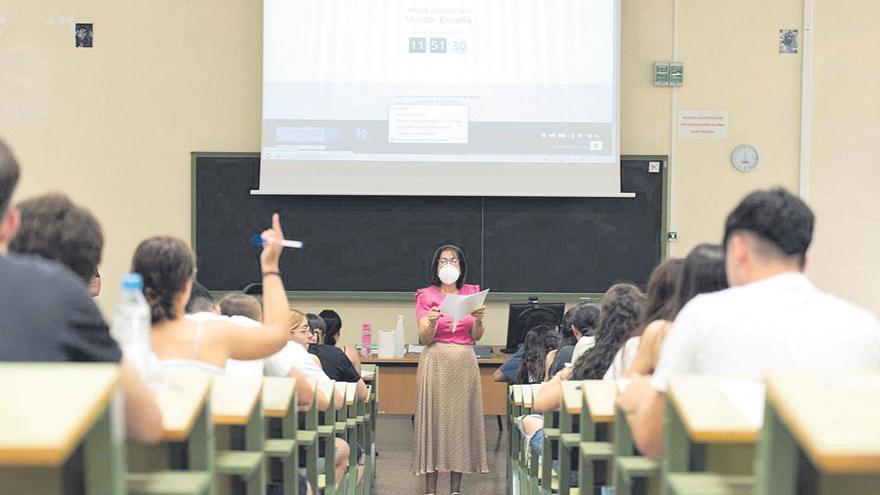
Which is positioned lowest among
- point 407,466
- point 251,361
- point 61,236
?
point 407,466

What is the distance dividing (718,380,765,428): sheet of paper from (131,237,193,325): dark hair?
5.14 ft

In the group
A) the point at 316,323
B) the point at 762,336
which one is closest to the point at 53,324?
the point at 762,336

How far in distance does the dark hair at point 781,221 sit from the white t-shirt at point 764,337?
15 centimetres

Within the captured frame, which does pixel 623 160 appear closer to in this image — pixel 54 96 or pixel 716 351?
pixel 54 96

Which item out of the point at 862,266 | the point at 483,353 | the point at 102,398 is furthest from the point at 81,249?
the point at 862,266

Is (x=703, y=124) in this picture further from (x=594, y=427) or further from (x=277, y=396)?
(x=277, y=396)

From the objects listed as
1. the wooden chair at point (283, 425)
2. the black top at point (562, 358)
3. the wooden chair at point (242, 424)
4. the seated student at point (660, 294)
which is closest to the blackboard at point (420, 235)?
the black top at point (562, 358)

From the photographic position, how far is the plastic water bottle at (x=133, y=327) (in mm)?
2195

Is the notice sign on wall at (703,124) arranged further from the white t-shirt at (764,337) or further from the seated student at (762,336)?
the white t-shirt at (764,337)

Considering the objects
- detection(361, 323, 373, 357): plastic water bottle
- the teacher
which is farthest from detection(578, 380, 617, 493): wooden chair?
detection(361, 323, 373, 357): plastic water bottle

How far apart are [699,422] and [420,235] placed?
6349 mm

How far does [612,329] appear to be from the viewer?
13.7 ft

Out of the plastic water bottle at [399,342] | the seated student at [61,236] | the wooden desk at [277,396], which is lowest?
the plastic water bottle at [399,342]

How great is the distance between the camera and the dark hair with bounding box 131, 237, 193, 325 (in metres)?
2.99
